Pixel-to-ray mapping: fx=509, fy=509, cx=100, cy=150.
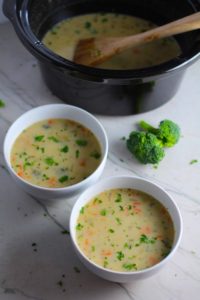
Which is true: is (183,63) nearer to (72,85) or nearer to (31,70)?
(72,85)

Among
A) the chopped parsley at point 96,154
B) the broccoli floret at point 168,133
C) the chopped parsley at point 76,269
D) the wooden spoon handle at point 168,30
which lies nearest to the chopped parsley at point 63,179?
the chopped parsley at point 96,154

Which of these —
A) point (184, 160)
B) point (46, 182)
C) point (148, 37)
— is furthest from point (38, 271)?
point (148, 37)

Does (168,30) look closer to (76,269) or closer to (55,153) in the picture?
(55,153)

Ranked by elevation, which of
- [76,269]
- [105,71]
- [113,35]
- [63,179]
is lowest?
[76,269]

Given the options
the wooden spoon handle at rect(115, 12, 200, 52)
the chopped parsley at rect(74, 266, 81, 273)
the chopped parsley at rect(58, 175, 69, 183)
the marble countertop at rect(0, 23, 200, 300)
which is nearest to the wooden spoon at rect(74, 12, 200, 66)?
the wooden spoon handle at rect(115, 12, 200, 52)

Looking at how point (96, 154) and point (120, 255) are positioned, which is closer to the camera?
point (120, 255)

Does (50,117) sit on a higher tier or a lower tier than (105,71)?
lower

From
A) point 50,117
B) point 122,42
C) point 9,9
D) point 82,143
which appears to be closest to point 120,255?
point 82,143

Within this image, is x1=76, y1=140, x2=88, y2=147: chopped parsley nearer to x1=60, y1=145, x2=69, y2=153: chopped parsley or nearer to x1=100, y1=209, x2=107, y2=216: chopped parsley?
x1=60, y1=145, x2=69, y2=153: chopped parsley
